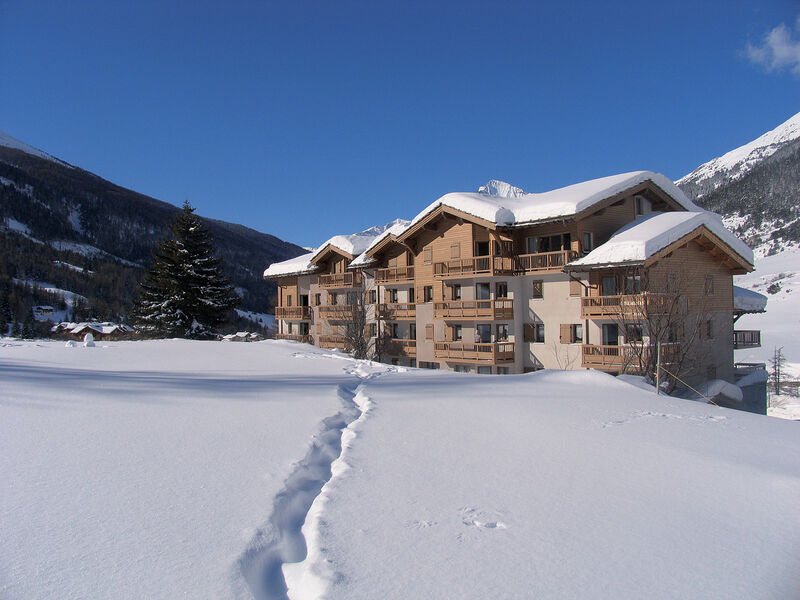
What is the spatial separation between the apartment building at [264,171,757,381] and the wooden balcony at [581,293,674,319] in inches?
1.9

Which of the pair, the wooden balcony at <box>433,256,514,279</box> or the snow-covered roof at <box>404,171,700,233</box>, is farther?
the wooden balcony at <box>433,256,514,279</box>

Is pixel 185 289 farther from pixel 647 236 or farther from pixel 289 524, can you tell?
pixel 289 524

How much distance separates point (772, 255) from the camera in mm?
145750

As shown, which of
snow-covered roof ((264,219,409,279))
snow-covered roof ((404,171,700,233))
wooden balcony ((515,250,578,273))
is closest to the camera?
snow-covered roof ((404,171,700,233))

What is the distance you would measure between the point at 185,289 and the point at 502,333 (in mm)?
25906

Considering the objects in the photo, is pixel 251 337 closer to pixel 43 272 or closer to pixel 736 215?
pixel 43 272

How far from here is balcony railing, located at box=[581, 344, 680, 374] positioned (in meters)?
20.1

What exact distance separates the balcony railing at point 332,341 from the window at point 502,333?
12058 mm

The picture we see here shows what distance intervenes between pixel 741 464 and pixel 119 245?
687 feet

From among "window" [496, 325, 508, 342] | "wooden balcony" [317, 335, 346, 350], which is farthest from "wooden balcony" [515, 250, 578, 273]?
"wooden balcony" [317, 335, 346, 350]

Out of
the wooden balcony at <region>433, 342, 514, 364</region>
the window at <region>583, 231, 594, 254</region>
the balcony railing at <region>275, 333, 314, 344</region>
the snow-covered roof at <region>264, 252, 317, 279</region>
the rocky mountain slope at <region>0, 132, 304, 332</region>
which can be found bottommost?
the wooden balcony at <region>433, 342, 514, 364</region>

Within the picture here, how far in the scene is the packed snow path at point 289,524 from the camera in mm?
4172

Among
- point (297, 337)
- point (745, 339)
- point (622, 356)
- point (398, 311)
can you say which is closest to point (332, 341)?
point (297, 337)

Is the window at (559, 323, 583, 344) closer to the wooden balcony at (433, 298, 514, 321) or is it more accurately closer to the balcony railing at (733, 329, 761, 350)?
the wooden balcony at (433, 298, 514, 321)
